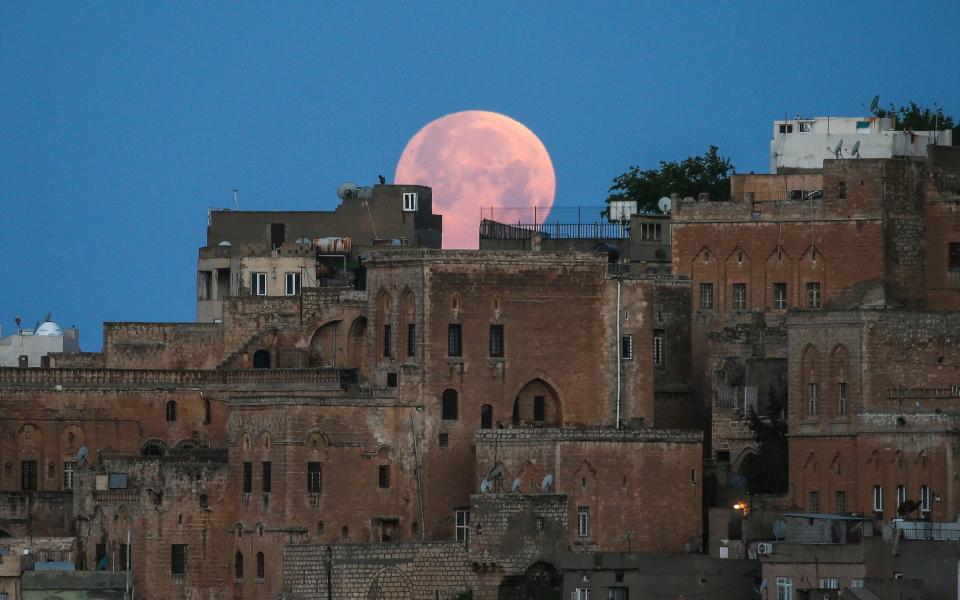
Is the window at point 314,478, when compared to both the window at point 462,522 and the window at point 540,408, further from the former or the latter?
the window at point 540,408

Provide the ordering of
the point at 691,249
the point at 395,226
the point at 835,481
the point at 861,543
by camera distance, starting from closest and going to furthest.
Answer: the point at 861,543 → the point at 835,481 → the point at 691,249 → the point at 395,226

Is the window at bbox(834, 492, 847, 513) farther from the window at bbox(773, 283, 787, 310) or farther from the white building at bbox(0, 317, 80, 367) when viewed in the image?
the white building at bbox(0, 317, 80, 367)

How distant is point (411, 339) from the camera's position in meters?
98.1

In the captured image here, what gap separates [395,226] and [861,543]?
3210 cm

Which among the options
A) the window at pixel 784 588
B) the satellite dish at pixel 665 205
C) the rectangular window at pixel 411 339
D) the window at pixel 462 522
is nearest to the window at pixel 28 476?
the rectangular window at pixel 411 339

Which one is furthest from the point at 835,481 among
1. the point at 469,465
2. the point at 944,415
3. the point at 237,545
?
the point at 237,545

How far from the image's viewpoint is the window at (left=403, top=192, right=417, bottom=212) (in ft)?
381

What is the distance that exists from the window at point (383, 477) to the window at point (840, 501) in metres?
12.3

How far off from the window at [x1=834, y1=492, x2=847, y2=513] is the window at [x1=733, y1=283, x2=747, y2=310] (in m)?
13.6

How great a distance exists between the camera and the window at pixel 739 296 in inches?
4176

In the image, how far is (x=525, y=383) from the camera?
97875 millimetres

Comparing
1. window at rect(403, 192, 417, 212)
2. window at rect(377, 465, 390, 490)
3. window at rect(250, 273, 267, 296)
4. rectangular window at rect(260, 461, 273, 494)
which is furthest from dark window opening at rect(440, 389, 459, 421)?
window at rect(403, 192, 417, 212)

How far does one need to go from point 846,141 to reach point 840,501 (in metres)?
22.0

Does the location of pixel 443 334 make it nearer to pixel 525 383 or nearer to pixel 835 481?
pixel 525 383
